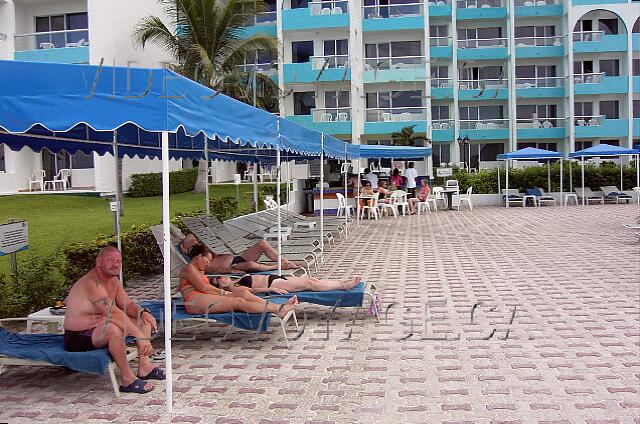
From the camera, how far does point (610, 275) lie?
10.8m

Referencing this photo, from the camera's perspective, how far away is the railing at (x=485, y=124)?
136 feet

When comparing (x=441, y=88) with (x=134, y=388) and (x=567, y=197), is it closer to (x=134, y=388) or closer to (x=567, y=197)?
(x=567, y=197)

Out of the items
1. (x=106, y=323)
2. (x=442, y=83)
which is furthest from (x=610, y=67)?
(x=106, y=323)

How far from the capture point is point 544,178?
29266 millimetres

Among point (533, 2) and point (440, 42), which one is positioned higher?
point (533, 2)

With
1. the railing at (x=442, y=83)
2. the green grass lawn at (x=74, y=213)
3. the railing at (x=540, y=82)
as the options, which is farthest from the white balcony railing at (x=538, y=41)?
the green grass lawn at (x=74, y=213)

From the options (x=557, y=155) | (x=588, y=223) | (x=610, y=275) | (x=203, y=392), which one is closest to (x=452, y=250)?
(x=610, y=275)

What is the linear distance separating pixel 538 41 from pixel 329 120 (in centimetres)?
1615

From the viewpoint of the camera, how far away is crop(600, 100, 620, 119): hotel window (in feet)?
134

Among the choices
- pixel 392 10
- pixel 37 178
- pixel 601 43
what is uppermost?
pixel 392 10

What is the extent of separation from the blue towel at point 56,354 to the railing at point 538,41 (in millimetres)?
40254

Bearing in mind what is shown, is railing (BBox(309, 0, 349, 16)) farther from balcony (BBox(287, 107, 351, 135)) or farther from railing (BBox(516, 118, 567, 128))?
railing (BBox(516, 118, 567, 128))

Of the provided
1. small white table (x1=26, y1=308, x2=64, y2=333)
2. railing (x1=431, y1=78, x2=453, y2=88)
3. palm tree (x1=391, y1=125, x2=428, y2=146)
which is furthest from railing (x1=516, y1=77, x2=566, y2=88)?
small white table (x1=26, y1=308, x2=64, y2=333)

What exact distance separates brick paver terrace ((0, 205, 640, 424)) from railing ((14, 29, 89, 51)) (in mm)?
22252
